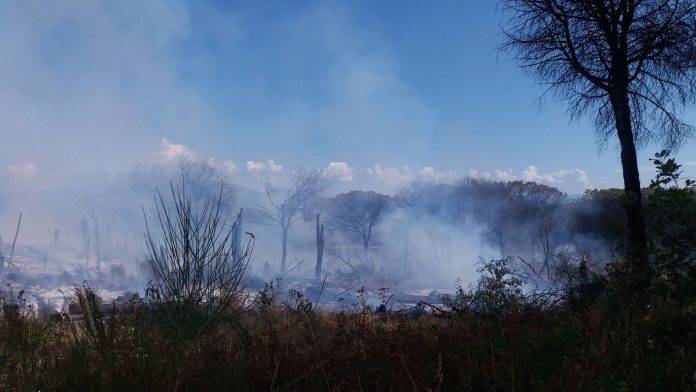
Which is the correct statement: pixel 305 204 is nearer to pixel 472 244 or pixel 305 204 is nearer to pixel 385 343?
pixel 472 244

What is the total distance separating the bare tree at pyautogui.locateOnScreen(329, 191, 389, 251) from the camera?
1460 inches

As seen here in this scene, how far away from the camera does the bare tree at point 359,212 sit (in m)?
37.1

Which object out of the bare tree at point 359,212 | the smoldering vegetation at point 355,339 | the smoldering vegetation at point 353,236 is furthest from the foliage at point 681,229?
the bare tree at point 359,212

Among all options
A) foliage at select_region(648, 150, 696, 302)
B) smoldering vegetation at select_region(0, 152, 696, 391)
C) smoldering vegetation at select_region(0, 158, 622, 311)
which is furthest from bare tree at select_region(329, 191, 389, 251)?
foliage at select_region(648, 150, 696, 302)

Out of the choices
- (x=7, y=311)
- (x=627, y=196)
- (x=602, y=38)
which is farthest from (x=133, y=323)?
(x=602, y=38)

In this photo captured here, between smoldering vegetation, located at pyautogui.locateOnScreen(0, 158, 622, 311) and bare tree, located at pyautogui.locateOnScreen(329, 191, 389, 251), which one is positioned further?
bare tree, located at pyautogui.locateOnScreen(329, 191, 389, 251)

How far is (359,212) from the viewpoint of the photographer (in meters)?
37.3

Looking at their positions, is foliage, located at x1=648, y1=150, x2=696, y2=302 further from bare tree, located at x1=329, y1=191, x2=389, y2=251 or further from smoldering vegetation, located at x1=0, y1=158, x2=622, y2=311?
bare tree, located at x1=329, y1=191, x2=389, y2=251

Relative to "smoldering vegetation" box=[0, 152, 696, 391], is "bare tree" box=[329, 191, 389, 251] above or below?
above

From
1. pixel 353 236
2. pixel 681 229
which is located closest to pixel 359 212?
pixel 353 236

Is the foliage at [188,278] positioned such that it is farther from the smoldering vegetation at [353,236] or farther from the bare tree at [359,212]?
the bare tree at [359,212]

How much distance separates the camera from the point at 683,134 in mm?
7727

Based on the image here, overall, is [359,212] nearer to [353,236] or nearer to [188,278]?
[353,236]

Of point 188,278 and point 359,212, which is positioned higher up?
point 359,212
